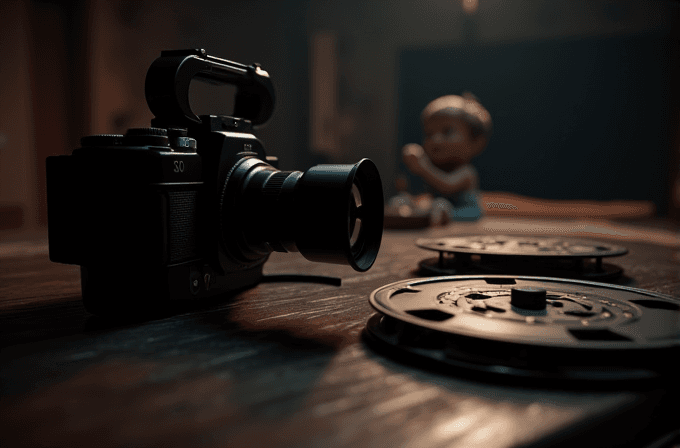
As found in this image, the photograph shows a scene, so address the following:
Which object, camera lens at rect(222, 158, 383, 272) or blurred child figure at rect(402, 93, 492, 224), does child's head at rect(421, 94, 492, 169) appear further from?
camera lens at rect(222, 158, 383, 272)

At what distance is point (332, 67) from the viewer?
6.84 ft

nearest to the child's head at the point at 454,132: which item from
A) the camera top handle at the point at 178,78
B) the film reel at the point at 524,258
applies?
the film reel at the point at 524,258

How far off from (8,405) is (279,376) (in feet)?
0.38

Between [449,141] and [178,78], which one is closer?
[178,78]

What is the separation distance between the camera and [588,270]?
58 cm

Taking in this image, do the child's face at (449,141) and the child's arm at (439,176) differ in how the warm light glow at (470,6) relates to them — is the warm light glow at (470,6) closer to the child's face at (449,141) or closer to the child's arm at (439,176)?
the child's face at (449,141)

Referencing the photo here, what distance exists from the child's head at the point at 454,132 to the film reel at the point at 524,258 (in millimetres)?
700

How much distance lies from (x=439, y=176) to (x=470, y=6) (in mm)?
1015

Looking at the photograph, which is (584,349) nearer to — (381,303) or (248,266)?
(381,303)

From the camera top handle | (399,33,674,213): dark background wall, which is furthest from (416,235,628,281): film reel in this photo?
(399,33,674,213): dark background wall

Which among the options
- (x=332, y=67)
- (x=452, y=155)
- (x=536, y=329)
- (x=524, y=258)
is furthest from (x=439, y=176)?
(x=536, y=329)

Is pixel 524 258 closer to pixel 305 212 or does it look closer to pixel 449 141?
pixel 305 212

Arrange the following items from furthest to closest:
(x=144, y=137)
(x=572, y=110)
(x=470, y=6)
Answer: (x=470, y=6) → (x=572, y=110) → (x=144, y=137)

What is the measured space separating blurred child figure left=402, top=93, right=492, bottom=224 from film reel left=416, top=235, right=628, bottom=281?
619mm
